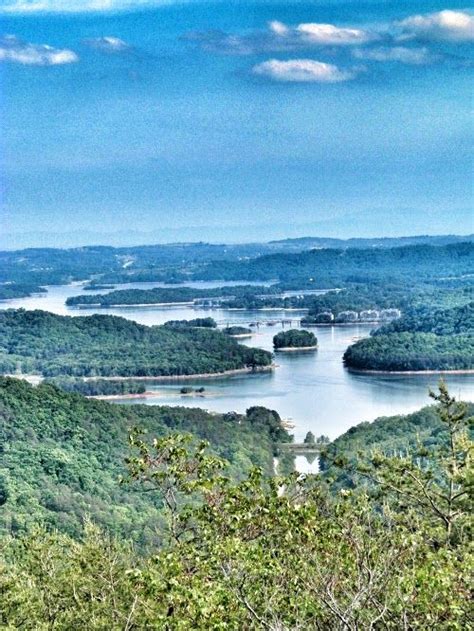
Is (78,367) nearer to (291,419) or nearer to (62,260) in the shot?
(291,419)

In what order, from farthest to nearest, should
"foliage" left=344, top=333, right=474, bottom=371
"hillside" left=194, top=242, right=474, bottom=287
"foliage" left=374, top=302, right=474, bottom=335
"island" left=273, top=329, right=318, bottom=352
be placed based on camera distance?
1. "hillside" left=194, top=242, right=474, bottom=287
2. "foliage" left=374, top=302, right=474, bottom=335
3. "island" left=273, top=329, right=318, bottom=352
4. "foliage" left=344, top=333, right=474, bottom=371

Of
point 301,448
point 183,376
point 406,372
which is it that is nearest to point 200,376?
point 183,376

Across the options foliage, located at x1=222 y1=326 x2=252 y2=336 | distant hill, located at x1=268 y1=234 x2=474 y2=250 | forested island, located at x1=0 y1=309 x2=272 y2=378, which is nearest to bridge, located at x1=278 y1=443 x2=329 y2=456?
forested island, located at x1=0 y1=309 x2=272 y2=378

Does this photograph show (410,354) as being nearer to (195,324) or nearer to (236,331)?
(236,331)

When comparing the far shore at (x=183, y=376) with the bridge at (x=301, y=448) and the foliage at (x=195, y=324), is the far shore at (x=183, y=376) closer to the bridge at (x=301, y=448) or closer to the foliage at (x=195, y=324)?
the foliage at (x=195, y=324)

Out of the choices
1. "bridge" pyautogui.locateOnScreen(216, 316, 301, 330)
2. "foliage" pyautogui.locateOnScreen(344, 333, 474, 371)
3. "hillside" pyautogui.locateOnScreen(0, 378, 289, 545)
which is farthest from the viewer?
"bridge" pyautogui.locateOnScreen(216, 316, 301, 330)

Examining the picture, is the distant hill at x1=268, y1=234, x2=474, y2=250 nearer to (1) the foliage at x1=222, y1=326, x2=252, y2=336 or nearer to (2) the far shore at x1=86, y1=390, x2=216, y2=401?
(1) the foliage at x1=222, y1=326, x2=252, y2=336

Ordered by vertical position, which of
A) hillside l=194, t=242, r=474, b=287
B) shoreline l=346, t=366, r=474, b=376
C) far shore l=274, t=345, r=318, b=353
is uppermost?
hillside l=194, t=242, r=474, b=287
